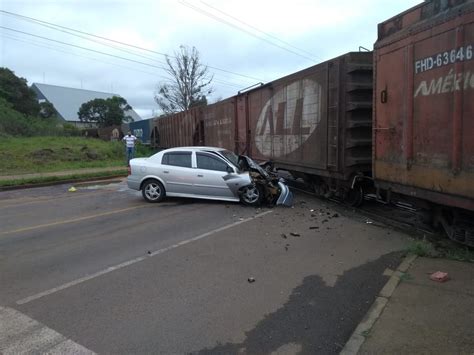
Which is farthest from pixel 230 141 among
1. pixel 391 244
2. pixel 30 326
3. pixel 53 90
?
pixel 53 90

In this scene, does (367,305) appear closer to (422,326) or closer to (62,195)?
(422,326)

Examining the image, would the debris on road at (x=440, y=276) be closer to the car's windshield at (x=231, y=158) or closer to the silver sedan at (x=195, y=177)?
the silver sedan at (x=195, y=177)

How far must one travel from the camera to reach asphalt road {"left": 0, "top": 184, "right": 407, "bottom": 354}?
3.80 meters

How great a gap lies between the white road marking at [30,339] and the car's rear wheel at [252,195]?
6.50 m

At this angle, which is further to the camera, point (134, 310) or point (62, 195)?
point (62, 195)

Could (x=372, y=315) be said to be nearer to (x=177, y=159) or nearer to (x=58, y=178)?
(x=177, y=159)

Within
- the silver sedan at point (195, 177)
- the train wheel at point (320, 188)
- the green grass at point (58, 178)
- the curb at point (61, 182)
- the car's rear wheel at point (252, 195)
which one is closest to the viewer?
the car's rear wheel at point (252, 195)

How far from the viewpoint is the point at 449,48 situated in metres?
5.54

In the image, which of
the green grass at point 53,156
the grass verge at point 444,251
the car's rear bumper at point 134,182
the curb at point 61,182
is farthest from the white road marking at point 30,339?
the green grass at point 53,156

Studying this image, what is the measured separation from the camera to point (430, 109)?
5.96 m

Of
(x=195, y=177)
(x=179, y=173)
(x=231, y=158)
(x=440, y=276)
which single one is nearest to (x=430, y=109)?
(x=440, y=276)

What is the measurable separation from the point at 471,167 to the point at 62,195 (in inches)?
463

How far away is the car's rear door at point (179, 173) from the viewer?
1075cm

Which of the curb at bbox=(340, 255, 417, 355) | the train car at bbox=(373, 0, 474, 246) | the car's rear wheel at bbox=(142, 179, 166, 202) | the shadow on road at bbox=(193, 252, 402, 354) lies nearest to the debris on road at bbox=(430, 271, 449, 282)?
the curb at bbox=(340, 255, 417, 355)
